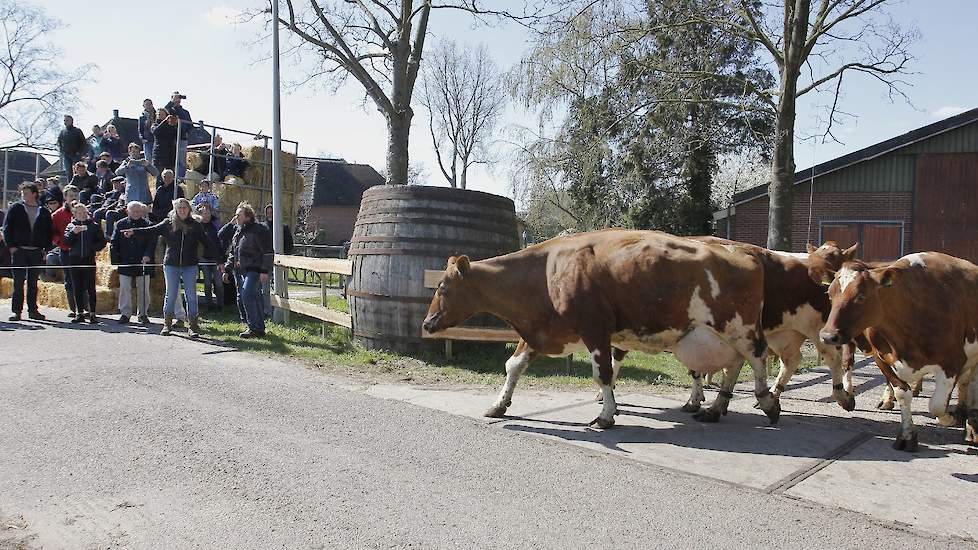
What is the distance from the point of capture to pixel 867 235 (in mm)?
23125

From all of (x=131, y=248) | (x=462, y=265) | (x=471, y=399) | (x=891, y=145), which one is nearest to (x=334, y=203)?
(x=891, y=145)

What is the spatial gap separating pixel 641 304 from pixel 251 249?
246 inches

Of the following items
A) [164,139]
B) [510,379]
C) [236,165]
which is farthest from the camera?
[236,165]

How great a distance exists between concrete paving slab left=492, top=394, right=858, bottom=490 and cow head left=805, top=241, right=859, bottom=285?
4.19 feet

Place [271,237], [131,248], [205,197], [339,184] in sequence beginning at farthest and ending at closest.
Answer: [339,184]
[205,197]
[131,248]
[271,237]

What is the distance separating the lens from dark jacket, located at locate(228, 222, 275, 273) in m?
10.1

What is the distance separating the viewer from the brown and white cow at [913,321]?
17.2 feet

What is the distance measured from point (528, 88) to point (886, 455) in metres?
12.9

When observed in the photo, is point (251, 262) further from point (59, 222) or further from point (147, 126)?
point (147, 126)

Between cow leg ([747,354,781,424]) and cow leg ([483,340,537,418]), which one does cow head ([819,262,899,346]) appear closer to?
cow leg ([747,354,781,424])

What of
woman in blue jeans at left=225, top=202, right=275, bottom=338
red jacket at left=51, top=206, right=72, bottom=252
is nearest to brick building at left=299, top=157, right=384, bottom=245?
red jacket at left=51, top=206, right=72, bottom=252

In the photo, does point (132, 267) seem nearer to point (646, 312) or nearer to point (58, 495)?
point (58, 495)

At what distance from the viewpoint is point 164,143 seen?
51.0 feet

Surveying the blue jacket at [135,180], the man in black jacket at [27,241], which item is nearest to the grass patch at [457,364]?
the man in black jacket at [27,241]
